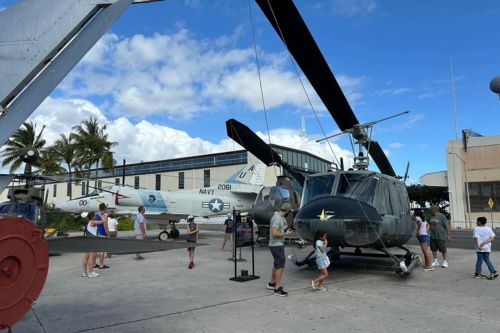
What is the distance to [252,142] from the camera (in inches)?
498

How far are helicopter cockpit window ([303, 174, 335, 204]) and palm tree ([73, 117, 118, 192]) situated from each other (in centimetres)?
3403

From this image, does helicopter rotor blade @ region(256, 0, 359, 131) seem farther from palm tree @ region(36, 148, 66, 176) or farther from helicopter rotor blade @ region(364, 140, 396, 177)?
palm tree @ region(36, 148, 66, 176)

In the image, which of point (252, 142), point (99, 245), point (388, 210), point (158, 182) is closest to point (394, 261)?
point (388, 210)

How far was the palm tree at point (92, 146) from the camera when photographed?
3956 centimetres

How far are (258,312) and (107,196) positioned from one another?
1804cm

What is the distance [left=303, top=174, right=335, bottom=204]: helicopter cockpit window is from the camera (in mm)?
8820

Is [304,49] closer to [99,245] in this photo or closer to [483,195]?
[99,245]

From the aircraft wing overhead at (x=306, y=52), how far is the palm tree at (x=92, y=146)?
118ft

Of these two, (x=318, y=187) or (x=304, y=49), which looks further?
(x=318, y=187)

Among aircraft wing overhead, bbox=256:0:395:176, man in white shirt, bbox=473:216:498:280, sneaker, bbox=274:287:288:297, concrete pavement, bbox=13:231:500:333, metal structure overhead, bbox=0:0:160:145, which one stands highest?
aircraft wing overhead, bbox=256:0:395:176

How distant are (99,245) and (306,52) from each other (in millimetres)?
3730

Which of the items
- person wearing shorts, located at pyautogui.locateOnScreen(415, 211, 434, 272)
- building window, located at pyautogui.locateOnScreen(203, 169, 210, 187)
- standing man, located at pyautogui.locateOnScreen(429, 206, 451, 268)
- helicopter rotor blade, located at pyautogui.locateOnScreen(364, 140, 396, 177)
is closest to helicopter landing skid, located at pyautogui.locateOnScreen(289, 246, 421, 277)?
person wearing shorts, located at pyautogui.locateOnScreen(415, 211, 434, 272)

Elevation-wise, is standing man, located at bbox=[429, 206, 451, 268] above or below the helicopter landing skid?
above

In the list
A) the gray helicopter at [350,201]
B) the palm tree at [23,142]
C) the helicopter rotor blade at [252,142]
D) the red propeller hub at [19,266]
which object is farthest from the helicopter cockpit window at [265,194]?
the palm tree at [23,142]
